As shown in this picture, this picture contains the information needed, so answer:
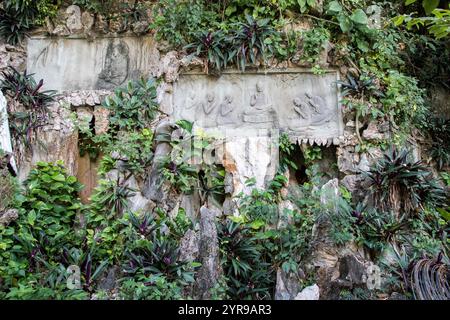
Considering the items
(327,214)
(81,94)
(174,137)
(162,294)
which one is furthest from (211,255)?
(81,94)

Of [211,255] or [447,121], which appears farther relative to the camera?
[447,121]

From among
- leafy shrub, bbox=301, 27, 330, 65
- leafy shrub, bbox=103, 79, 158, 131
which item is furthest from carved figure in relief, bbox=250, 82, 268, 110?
leafy shrub, bbox=103, 79, 158, 131

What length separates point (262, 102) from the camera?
1077 centimetres

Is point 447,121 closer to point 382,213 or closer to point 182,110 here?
point 382,213

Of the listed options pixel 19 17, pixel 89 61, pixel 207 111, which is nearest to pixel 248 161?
pixel 207 111

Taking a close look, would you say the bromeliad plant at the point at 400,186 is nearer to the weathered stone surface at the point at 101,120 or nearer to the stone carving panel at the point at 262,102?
the stone carving panel at the point at 262,102

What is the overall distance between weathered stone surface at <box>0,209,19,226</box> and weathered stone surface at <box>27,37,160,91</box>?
3300mm

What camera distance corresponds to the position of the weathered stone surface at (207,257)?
24.3ft

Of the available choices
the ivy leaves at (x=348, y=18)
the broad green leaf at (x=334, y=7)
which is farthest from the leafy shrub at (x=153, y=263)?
the broad green leaf at (x=334, y=7)

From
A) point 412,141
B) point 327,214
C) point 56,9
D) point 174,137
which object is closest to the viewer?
point 327,214

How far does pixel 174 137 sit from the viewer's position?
968 cm

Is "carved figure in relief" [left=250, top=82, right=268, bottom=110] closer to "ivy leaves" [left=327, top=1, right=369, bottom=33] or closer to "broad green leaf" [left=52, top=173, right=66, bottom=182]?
"ivy leaves" [left=327, top=1, right=369, bottom=33]

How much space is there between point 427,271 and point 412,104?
11.7 feet

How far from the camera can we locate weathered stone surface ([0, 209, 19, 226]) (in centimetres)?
833
